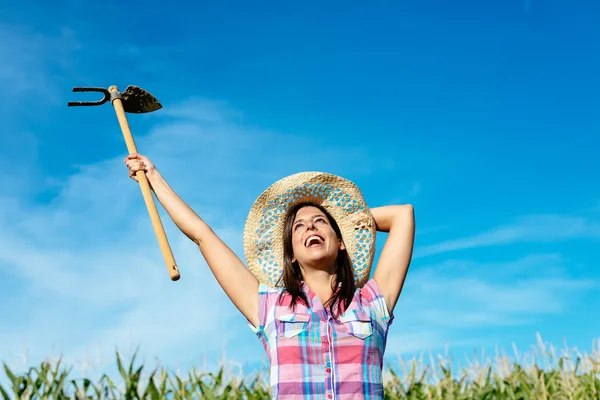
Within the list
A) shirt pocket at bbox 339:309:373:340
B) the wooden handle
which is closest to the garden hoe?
the wooden handle

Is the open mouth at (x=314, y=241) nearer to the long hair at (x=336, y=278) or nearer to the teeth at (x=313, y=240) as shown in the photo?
the teeth at (x=313, y=240)

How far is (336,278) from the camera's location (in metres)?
3.08

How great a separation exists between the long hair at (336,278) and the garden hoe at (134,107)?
1.96ft

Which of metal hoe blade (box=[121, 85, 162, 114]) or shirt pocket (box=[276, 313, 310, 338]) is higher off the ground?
metal hoe blade (box=[121, 85, 162, 114])

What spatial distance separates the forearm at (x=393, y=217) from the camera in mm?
3252

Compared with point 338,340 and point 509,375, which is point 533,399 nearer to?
point 509,375

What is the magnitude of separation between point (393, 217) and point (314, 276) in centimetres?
58

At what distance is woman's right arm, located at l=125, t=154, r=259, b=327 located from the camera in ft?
9.54

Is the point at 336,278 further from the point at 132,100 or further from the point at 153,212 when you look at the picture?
the point at 132,100

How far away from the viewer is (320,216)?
3152mm

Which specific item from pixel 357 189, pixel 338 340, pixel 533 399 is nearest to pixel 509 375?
pixel 533 399

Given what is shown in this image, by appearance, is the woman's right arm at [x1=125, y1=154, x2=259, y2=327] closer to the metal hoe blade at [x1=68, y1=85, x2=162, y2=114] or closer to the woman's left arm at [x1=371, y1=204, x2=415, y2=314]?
the woman's left arm at [x1=371, y1=204, x2=415, y2=314]

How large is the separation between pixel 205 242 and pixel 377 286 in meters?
0.80

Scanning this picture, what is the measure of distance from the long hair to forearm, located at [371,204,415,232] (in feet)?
0.79
